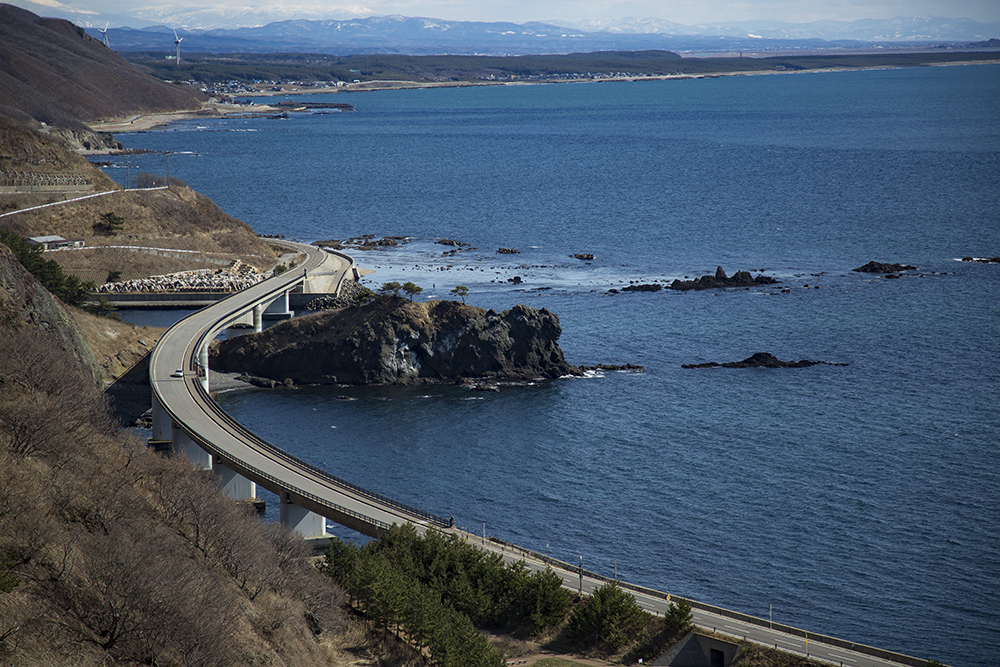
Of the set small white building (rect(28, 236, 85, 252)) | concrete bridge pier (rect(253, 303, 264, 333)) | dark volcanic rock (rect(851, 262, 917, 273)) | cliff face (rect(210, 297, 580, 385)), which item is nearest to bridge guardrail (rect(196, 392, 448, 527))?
cliff face (rect(210, 297, 580, 385))

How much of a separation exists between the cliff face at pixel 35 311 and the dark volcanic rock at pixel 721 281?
6909 centimetres

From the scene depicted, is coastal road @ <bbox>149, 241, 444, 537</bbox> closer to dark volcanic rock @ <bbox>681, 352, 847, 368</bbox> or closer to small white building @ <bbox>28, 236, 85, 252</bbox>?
small white building @ <bbox>28, 236, 85, 252</bbox>

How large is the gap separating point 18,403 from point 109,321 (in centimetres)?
4966

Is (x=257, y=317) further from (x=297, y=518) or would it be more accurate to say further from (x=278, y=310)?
(x=297, y=518)

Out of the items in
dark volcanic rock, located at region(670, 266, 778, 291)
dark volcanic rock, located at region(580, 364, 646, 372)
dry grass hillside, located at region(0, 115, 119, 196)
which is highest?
dry grass hillside, located at region(0, 115, 119, 196)

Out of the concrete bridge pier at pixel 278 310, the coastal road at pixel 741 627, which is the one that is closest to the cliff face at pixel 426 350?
the concrete bridge pier at pixel 278 310

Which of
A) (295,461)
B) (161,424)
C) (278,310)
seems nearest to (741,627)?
(295,461)

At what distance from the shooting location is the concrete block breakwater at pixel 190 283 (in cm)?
11756

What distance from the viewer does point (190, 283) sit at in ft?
395

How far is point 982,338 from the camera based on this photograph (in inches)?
3844

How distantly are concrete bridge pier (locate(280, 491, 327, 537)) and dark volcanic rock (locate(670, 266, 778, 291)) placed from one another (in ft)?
235

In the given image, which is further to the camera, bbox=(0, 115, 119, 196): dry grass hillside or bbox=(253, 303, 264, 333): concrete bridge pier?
bbox=(0, 115, 119, 196): dry grass hillside

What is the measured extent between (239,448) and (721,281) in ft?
245

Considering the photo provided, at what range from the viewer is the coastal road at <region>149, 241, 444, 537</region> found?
55375 millimetres
